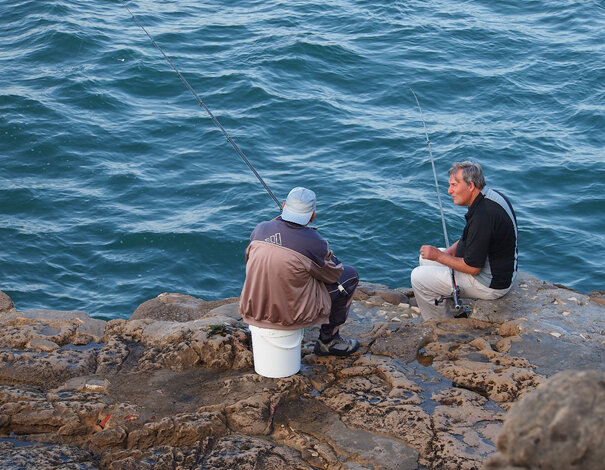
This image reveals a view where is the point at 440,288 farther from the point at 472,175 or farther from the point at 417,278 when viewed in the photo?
the point at 472,175

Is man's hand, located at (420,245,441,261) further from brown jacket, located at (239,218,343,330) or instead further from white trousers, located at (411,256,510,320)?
brown jacket, located at (239,218,343,330)

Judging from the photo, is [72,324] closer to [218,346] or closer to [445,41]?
[218,346]

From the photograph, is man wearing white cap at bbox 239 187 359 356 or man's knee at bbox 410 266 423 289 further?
man's knee at bbox 410 266 423 289

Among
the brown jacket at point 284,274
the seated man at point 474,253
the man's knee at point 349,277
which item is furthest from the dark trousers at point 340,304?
the seated man at point 474,253

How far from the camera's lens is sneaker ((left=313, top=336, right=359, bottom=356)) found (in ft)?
19.3

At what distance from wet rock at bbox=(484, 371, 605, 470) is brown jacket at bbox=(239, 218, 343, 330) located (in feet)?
8.37

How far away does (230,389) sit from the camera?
5.39 meters

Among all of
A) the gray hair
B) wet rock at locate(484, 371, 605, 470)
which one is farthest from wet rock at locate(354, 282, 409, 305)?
wet rock at locate(484, 371, 605, 470)

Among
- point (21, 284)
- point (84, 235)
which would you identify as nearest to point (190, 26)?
point (84, 235)

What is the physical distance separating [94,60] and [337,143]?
220 inches

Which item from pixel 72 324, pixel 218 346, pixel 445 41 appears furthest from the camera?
pixel 445 41

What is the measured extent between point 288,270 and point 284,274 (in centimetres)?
4

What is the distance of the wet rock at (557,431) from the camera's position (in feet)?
9.21

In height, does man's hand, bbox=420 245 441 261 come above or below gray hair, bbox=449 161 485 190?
below
